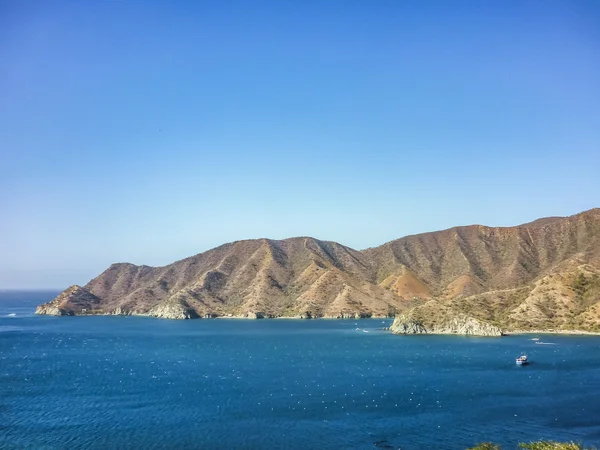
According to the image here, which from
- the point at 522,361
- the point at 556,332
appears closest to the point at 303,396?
the point at 522,361

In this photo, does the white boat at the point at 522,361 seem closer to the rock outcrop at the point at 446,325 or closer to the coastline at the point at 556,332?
the rock outcrop at the point at 446,325

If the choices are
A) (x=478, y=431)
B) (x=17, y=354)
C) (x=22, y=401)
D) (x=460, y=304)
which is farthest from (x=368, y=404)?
(x=460, y=304)

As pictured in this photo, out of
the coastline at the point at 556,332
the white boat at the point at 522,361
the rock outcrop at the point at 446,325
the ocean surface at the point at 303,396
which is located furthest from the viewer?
the rock outcrop at the point at 446,325

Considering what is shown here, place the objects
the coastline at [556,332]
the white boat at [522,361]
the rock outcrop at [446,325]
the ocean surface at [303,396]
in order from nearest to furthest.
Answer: the ocean surface at [303,396], the white boat at [522,361], the coastline at [556,332], the rock outcrop at [446,325]

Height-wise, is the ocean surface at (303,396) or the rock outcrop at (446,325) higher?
the rock outcrop at (446,325)

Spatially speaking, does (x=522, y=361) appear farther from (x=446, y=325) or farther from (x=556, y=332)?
(x=446, y=325)

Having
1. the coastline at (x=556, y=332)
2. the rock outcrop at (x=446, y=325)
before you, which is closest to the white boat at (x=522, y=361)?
the rock outcrop at (x=446, y=325)

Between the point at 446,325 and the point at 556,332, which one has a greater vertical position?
the point at 446,325

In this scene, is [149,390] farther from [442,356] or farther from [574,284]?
[574,284]

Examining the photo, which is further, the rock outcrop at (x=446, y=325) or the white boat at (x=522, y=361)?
the rock outcrop at (x=446, y=325)
